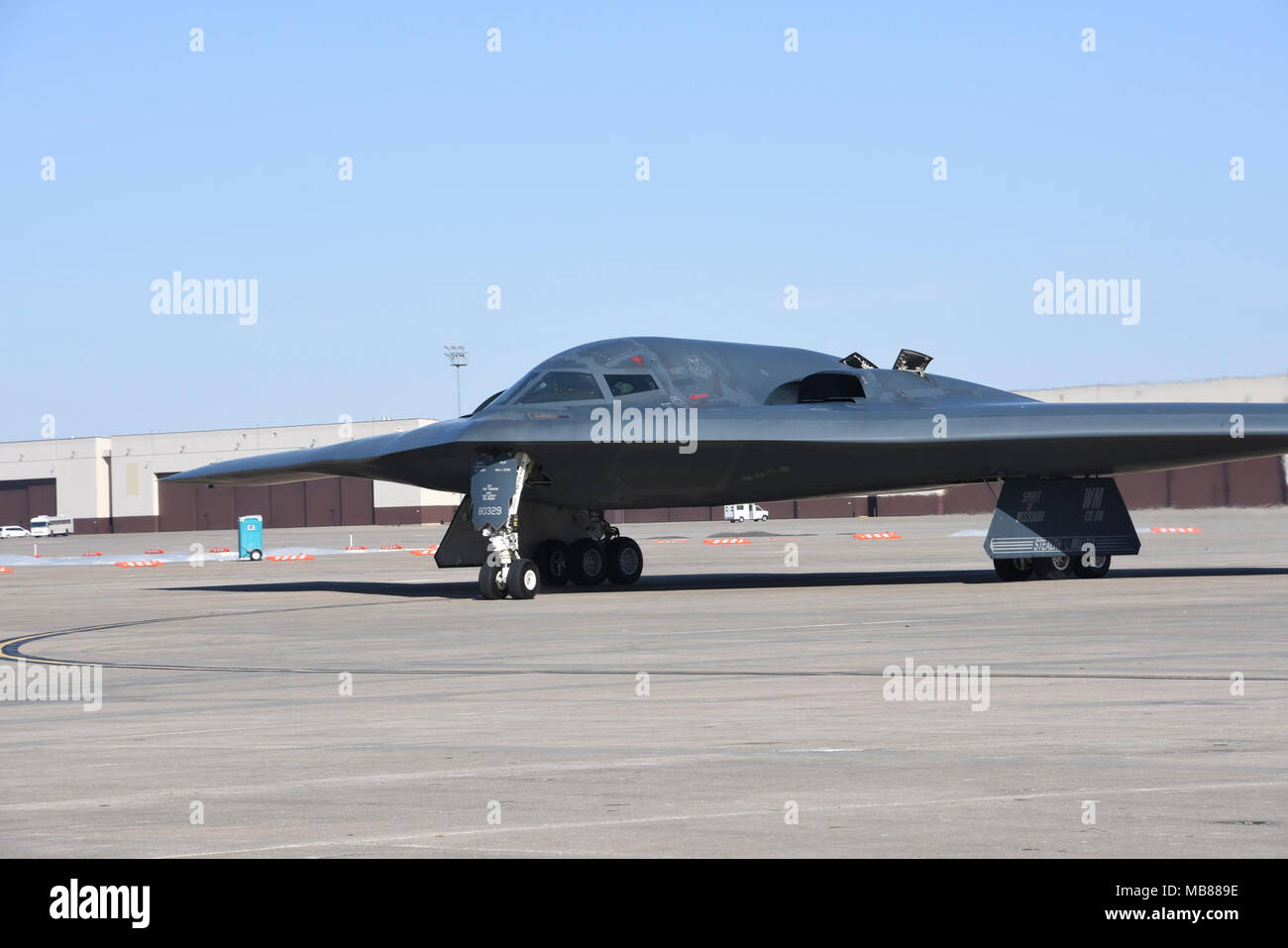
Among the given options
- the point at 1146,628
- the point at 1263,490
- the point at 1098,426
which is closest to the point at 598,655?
the point at 1146,628

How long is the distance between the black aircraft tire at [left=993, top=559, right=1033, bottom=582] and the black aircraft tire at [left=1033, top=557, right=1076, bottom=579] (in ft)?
0.48

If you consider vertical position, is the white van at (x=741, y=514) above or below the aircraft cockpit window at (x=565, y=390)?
below

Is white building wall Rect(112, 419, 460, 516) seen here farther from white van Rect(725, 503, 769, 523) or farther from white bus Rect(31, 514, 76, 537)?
white van Rect(725, 503, 769, 523)

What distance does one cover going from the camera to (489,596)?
21.7 metres

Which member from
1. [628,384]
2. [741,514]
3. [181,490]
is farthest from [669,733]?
[181,490]

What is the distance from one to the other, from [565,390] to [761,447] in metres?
3.20

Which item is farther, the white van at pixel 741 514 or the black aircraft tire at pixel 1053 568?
the white van at pixel 741 514

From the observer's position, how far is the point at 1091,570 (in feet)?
78.3

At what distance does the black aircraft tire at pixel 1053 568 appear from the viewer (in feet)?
77.9

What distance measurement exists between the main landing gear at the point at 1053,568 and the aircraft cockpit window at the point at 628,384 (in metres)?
6.66

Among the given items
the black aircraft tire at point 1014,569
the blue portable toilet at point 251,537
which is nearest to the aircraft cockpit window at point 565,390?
the black aircraft tire at point 1014,569

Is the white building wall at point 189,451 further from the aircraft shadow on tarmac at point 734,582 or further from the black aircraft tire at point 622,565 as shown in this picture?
the black aircraft tire at point 622,565
